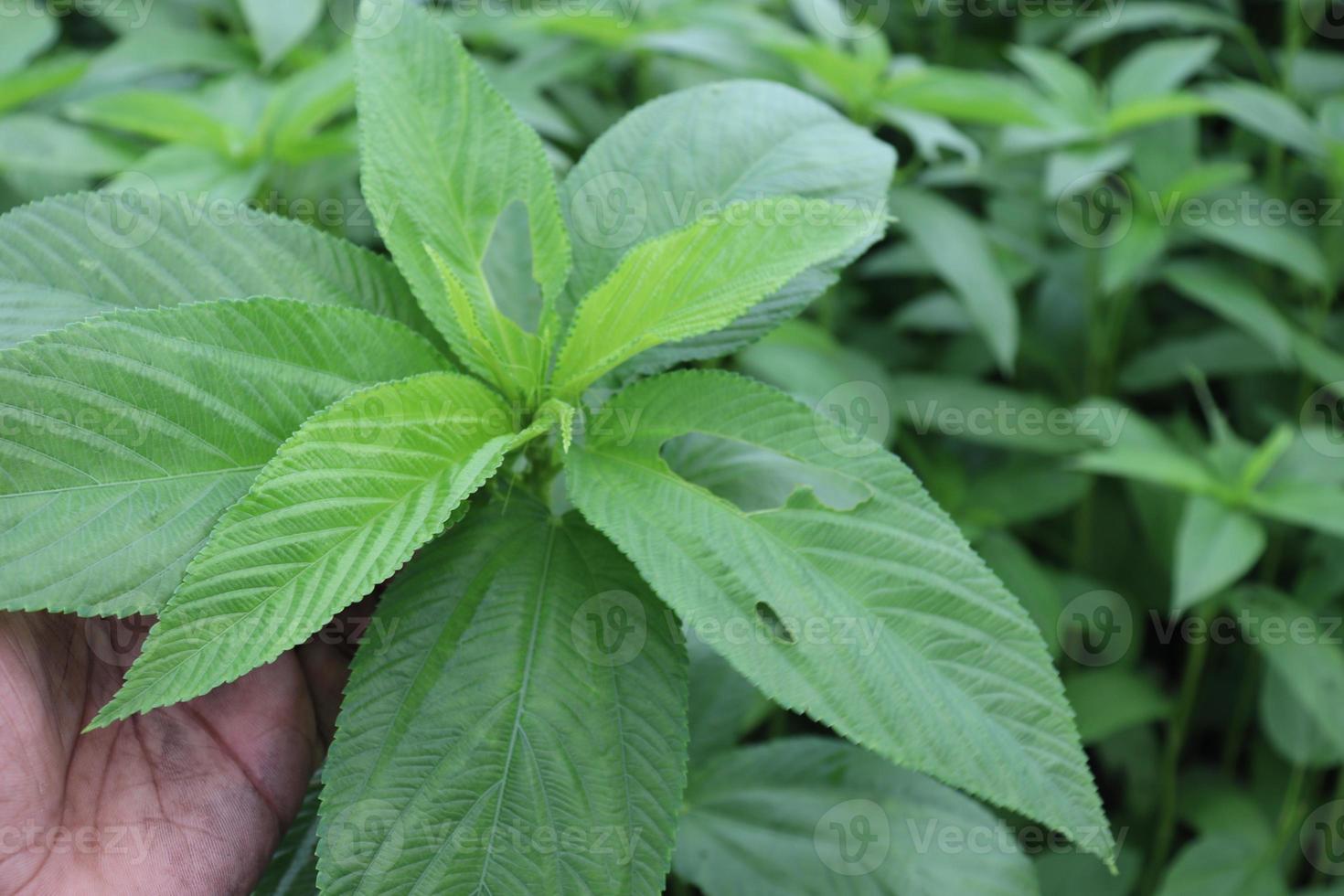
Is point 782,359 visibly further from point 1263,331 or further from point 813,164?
point 1263,331

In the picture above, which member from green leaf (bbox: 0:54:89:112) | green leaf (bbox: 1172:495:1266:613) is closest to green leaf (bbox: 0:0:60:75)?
green leaf (bbox: 0:54:89:112)

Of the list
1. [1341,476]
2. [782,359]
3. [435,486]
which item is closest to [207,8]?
[782,359]

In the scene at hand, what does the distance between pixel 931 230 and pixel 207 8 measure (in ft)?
3.97

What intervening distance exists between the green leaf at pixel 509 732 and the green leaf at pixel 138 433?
147 mm

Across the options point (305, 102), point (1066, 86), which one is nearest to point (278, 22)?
point (305, 102)

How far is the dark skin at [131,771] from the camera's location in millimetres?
748

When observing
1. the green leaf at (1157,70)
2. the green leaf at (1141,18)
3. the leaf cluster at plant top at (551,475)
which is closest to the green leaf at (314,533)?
the leaf cluster at plant top at (551,475)

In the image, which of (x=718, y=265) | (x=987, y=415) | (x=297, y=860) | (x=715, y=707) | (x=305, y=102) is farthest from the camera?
(x=987, y=415)

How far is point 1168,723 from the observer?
69.2 inches

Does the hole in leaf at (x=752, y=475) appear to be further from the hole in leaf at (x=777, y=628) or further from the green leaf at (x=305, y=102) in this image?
the green leaf at (x=305, y=102)

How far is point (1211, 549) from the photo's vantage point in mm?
1399

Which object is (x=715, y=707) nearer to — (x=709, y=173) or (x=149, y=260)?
(x=709, y=173)

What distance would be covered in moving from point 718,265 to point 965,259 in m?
0.89

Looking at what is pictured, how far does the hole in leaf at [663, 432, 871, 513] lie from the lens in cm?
79
